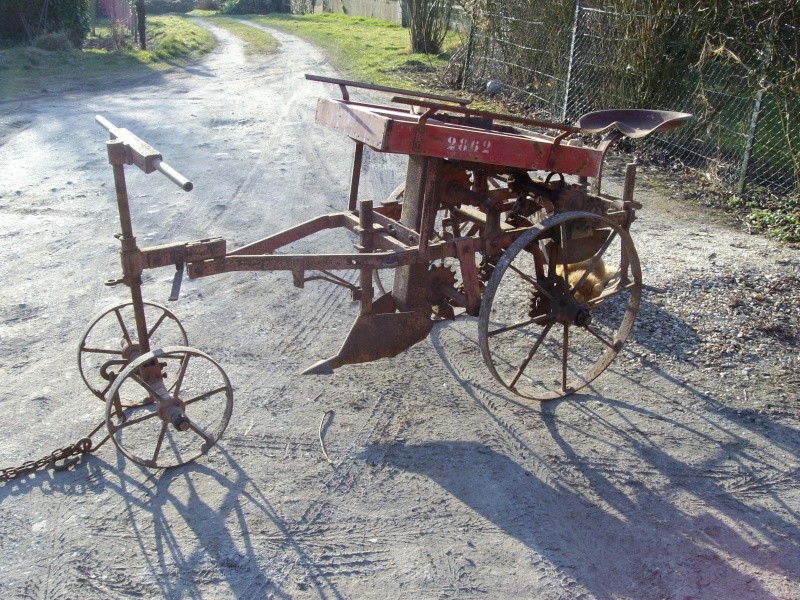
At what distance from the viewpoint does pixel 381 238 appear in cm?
443

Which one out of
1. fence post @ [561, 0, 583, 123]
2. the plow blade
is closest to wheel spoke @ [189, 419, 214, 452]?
the plow blade

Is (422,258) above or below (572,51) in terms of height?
below

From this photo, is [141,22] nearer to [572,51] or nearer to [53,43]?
[53,43]

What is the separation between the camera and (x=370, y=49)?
19.1 meters

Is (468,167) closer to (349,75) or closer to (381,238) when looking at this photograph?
(381,238)

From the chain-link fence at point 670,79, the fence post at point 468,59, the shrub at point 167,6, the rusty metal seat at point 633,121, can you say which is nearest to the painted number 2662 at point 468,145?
the rusty metal seat at point 633,121

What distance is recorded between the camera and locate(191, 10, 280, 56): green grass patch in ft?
66.5

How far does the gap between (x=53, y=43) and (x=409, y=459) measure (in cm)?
1686

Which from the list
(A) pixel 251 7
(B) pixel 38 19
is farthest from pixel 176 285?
(A) pixel 251 7

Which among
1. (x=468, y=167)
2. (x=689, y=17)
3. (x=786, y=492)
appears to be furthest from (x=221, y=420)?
(x=689, y=17)

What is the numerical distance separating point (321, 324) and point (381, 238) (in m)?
1.14

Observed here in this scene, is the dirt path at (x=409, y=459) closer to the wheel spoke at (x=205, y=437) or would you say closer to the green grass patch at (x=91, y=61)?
the wheel spoke at (x=205, y=437)

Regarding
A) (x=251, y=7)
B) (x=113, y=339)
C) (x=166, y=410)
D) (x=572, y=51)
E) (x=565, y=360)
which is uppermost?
(x=251, y=7)

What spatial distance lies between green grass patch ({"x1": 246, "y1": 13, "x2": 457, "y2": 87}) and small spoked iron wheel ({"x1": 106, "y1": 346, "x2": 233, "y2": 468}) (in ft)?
34.6
